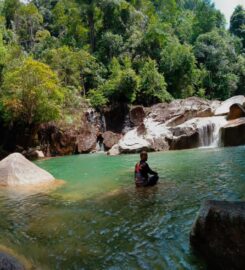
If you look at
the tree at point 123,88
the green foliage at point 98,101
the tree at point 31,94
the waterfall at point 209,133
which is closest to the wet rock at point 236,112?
the waterfall at point 209,133

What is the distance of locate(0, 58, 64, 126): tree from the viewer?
2670 centimetres

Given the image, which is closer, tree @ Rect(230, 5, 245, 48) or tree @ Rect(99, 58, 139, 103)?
tree @ Rect(99, 58, 139, 103)

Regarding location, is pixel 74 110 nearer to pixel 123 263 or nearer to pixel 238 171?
pixel 238 171

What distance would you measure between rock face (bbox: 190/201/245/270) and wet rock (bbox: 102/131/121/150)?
25507 millimetres

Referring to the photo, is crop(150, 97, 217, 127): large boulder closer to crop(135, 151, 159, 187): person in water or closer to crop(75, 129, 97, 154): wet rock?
crop(75, 129, 97, 154): wet rock

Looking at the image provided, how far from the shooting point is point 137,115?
34750mm

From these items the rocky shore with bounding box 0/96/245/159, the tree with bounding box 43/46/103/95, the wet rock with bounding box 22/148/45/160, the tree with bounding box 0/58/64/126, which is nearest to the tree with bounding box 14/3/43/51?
the tree with bounding box 43/46/103/95

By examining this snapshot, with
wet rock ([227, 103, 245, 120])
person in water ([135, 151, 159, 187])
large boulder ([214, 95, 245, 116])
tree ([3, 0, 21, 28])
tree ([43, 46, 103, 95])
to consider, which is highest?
tree ([3, 0, 21, 28])

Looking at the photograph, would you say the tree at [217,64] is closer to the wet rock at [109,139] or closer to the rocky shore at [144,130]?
the rocky shore at [144,130]

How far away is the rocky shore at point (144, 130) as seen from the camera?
27.1 metres

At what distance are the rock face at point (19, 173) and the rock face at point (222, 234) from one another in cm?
942

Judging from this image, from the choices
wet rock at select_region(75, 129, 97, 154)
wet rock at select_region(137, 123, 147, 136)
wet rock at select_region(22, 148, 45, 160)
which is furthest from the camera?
wet rock at select_region(75, 129, 97, 154)

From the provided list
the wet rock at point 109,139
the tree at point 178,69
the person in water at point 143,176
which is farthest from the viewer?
the tree at point 178,69

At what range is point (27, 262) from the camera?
18.2ft
